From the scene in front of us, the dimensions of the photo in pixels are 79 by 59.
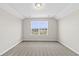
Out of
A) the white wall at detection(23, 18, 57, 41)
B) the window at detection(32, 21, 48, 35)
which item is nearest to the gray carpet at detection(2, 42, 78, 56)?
the white wall at detection(23, 18, 57, 41)

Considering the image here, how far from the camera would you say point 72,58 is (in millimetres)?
885

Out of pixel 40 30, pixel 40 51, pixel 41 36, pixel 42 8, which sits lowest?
pixel 40 51

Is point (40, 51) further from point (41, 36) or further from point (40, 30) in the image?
point (40, 30)

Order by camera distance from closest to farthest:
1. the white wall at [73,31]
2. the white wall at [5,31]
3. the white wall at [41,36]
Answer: the white wall at [5,31] → the white wall at [73,31] → the white wall at [41,36]

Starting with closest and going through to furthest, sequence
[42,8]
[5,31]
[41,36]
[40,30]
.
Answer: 1. [5,31]
2. [42,8]
3. [41,36]
4. [40,30]

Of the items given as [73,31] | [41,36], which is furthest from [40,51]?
[41,36]

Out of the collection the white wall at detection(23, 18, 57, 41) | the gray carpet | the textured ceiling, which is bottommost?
the gray carpet

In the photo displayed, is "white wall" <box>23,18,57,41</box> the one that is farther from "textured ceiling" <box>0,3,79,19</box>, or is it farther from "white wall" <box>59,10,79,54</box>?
"textured ceiling" <box>0,3,79,19</box>

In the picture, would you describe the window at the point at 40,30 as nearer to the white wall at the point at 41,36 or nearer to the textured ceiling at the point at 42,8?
the white wall at the point at 41,36

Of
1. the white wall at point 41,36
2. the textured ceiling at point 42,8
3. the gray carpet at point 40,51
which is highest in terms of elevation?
the textured ceiling at point 42,8

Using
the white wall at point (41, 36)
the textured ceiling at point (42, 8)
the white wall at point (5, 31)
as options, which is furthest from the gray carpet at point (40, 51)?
the white wall at point (41, 36)

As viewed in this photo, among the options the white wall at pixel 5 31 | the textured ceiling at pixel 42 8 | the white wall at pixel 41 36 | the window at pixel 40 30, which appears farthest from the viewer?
the window at pixel 40 30

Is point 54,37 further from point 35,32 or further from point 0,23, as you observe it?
point 0,23

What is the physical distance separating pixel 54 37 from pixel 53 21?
149 centimetres
